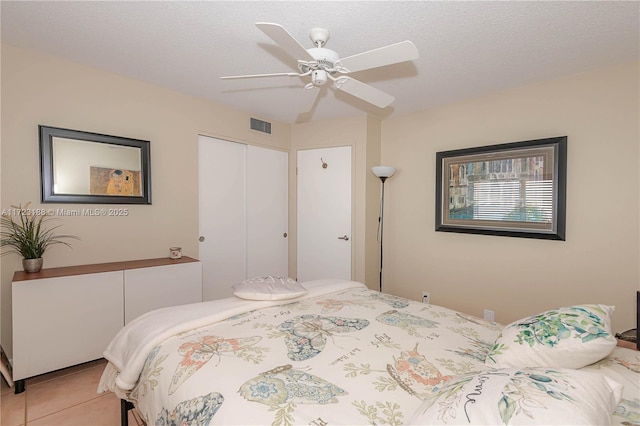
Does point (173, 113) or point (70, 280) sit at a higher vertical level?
point (173, 113)

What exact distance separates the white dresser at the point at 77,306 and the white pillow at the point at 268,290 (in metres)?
1.09

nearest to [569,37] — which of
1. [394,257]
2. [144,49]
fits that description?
[394,257]

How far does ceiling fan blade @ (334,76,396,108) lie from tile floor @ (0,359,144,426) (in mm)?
2398

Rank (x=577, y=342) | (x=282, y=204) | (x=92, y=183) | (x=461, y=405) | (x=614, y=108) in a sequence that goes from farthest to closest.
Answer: (x=282, y=204) → (x=92, y=183) → (x=614, y=108) → (x=577, y=342) → (x=461, y=405)

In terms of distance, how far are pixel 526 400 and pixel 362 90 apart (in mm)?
1961

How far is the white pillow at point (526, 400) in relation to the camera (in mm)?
693

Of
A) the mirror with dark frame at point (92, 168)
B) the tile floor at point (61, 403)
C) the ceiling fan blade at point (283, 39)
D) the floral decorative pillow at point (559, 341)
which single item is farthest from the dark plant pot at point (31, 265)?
the floral decorative pillow at point (559, 341)

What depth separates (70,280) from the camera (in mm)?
2289

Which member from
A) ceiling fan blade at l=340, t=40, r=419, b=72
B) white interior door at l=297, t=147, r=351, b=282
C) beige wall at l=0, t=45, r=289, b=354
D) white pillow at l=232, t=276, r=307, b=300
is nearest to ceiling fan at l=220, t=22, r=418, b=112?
ceiling fan blade at l=340, t=40, r=419, b=72

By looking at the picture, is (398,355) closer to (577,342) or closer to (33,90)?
(577,342)

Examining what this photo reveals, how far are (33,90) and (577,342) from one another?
3.61m

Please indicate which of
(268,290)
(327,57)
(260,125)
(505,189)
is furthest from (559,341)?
(260,125)

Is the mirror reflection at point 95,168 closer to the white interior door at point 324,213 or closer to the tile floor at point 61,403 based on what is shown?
the tile floor at point 61,403

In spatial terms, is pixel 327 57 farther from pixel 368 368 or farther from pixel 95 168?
pixel 95 168
